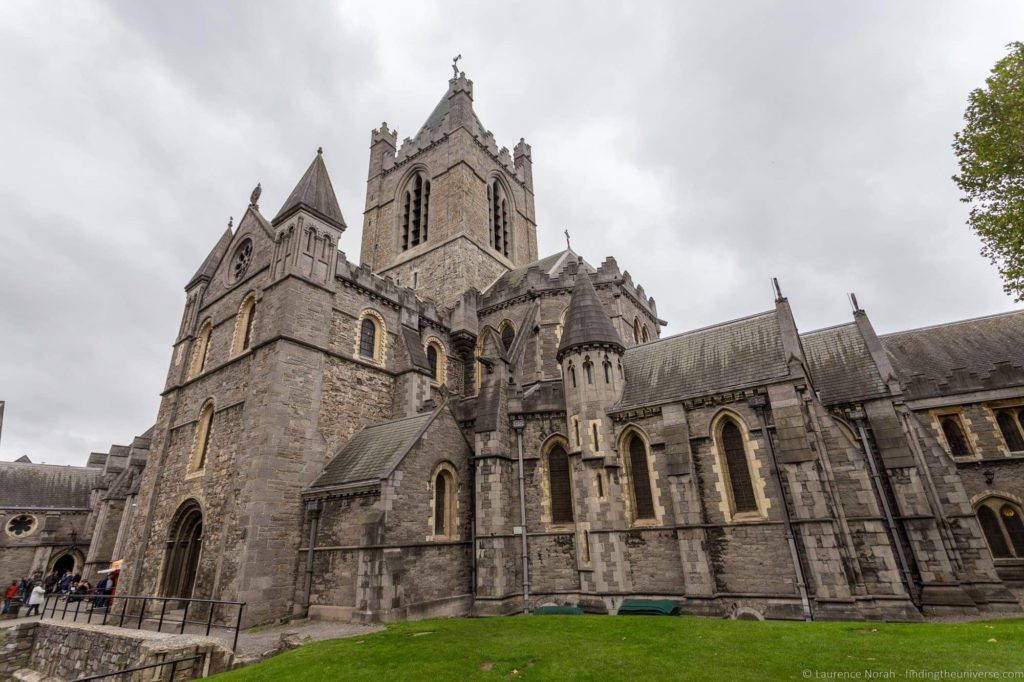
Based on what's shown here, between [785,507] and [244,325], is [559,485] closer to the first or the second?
[785,507]

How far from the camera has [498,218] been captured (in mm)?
34969

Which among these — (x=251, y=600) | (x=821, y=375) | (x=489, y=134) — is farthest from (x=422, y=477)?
(x=489, y=134)

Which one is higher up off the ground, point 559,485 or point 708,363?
point 708,363

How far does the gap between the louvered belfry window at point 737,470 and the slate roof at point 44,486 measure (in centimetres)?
4207

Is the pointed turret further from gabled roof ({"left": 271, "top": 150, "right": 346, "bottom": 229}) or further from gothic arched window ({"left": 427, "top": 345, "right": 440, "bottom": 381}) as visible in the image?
gothic arched window ({"left": 427, "top": 345, "right": 440, "bottom": 381})

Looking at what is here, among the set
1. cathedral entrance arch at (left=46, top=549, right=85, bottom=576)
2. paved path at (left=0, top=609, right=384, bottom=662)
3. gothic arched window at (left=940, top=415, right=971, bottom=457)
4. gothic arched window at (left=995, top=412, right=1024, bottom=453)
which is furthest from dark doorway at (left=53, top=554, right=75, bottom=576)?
gothic arched window at (left=995, top=412, right=1024, bottom=453)

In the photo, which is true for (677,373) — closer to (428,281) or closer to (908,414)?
(908,414)

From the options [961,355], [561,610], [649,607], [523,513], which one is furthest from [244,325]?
[961,355]

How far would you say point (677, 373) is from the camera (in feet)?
57.8

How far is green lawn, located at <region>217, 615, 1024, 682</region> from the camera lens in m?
7.03

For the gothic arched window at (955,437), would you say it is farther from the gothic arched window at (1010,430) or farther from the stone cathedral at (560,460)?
the gothic arched window at (1010,430)

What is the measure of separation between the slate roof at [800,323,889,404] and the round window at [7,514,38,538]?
46049mm

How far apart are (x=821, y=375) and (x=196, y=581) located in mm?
22644

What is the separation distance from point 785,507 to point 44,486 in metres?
45.8
